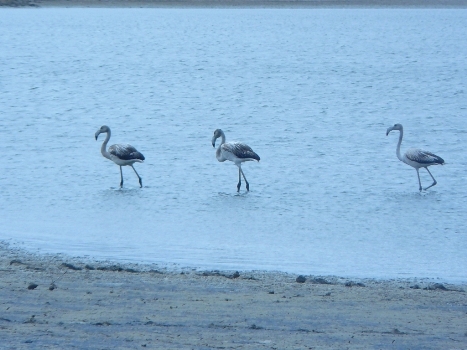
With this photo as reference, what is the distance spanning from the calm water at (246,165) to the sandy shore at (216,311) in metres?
1.23

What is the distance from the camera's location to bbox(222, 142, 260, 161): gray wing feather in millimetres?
14547

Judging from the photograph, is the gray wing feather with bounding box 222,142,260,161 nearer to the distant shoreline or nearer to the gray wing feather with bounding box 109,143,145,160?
the gray wing feather with bounding box 109,143,145,160

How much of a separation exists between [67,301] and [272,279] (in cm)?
223

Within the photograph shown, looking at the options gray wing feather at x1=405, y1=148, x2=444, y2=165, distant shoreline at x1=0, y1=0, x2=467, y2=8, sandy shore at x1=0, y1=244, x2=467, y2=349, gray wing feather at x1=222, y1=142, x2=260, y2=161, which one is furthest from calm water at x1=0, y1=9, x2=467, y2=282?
distant shoreline at x1=0, y1=0, x2=467, y2=8

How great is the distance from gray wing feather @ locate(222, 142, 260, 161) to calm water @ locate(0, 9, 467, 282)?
1.74ft

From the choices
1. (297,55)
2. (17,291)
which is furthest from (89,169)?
(297,55)

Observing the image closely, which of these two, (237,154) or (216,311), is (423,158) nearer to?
(237,154)

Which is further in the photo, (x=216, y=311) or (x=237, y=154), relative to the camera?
(x=237, y=154)

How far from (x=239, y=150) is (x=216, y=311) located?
7.65 metres

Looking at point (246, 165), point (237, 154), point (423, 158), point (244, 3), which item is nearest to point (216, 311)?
point (237, 154)

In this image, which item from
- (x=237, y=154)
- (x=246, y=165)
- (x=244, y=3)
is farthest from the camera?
(x=244, y=3)

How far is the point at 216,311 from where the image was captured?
710 centimetres

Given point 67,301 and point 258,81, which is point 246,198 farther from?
point 258,81

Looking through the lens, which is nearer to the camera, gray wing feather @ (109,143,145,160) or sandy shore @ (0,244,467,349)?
sandy shore @ (0,244,467,349)
